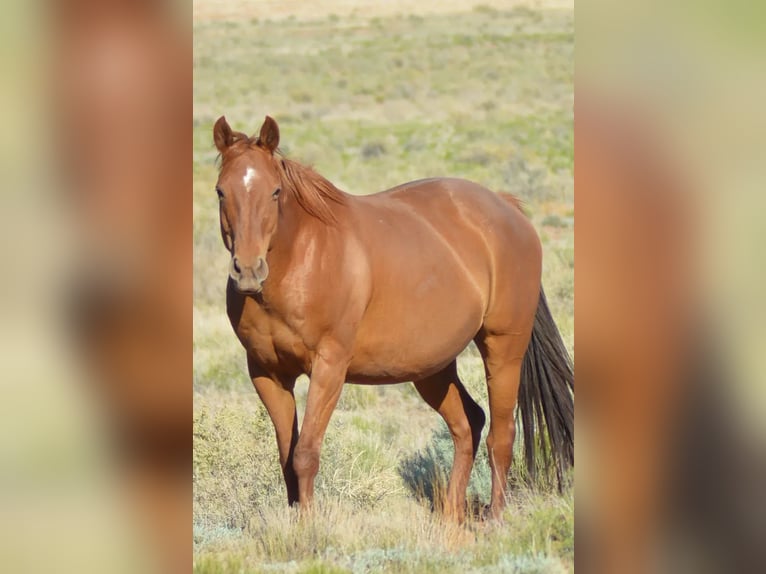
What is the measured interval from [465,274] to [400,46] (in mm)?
32386

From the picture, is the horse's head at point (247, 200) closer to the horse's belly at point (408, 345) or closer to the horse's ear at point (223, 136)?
the horse's ear at point (223, 136)

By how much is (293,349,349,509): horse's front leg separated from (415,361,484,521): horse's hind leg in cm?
108

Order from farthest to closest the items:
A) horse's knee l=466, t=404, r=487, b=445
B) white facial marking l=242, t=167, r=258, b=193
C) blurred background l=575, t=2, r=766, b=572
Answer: horse's knee l=466, t=404, r=487, b=445 → white facial marking l=242, t=167, r=258, b=193 → blurred background l=575, t=2, r=766, b=572

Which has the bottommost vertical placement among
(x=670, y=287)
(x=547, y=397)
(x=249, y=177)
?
(x=547, y=397)

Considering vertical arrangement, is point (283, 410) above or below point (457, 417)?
above

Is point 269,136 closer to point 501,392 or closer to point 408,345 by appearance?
point 408,345

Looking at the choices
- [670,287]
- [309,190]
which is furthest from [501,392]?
[670,287]

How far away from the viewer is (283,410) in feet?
17.0

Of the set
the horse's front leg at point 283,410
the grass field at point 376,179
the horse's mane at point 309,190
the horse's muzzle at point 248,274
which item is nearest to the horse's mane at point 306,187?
the horse's mane at point 309,190

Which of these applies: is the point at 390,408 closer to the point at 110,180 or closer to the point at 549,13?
the point at 110,180

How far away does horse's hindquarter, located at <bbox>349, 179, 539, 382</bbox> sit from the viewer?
525cm

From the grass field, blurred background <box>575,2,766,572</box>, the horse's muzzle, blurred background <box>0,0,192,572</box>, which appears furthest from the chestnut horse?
blurred background <box>575,2,766,572</box>

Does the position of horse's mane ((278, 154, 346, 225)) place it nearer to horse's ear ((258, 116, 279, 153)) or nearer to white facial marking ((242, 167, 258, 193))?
horse's ear ((258, 116, 279, 153))

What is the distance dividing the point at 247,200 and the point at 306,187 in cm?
64
